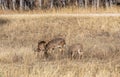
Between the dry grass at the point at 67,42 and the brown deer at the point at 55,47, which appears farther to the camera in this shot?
the brown deer at the point at 55,47

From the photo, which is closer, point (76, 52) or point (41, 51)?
point (76, 52)

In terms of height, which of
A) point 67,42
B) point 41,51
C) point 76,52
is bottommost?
point 67,42

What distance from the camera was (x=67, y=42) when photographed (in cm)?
2081

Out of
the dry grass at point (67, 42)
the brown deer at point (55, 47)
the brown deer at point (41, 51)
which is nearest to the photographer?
the dry grass at point (67, 42)

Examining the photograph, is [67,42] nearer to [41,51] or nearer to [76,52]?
[41,51]

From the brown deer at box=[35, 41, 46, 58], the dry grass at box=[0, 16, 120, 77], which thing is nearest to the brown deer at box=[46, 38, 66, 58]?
the brown deer at box=[35, 41, 46, 58]

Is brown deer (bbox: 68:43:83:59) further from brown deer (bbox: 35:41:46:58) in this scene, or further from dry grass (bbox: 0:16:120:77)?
brown deer (bbox: 35:41:46:58)

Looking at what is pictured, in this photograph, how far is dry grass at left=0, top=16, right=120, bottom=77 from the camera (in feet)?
38.4

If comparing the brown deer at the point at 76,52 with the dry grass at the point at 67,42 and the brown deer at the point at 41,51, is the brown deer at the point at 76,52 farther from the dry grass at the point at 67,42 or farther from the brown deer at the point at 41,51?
the brown deer at the point at 41,51

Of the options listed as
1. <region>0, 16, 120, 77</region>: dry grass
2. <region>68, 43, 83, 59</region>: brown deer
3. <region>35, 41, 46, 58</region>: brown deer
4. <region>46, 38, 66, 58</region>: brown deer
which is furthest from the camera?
<region>46, 38, 66, 58</region>: brown deer

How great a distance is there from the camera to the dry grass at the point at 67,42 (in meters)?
11.7

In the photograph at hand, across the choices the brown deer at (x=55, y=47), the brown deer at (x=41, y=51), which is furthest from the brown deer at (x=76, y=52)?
the brown deer at (x=41, y=51)

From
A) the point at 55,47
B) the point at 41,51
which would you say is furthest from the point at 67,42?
the point at 41,51

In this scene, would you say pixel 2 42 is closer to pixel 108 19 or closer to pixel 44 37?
pixel 44 37
